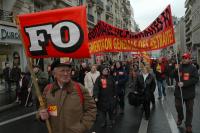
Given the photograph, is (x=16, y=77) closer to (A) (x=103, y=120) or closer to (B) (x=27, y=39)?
(A) (x=103, y=120)

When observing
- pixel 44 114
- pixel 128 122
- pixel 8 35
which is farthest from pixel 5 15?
pixel 44 114

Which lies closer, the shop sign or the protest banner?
the protest banner

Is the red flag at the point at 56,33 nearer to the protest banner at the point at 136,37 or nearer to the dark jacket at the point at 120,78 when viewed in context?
the protest banner at the point at 136,37

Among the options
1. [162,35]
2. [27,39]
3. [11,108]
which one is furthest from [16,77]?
[27,39]

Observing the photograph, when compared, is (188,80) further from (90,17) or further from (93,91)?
(90,17)

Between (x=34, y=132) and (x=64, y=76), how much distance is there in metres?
5.07

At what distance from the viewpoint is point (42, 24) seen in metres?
4.38

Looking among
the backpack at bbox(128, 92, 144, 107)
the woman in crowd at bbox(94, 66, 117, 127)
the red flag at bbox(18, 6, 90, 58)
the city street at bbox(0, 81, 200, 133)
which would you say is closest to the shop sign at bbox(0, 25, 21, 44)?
the city street at bbox(0, 81, 200, 133)

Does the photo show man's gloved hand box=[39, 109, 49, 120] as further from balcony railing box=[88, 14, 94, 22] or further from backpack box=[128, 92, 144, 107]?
balcony railing box=[88, 14, 94, 22]

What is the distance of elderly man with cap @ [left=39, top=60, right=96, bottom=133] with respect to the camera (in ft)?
13.1

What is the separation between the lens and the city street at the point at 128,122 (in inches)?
352

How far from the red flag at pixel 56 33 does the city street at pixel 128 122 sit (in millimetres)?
4750

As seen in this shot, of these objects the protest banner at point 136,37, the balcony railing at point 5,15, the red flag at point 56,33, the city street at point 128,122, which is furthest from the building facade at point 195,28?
the red flag at point 56,33

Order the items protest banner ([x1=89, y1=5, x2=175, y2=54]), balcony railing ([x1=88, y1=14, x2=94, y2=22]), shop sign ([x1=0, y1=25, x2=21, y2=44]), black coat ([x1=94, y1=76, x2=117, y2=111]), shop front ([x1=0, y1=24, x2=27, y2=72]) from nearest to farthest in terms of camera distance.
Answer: black coat ([x1=94, y1=76, x2=117, y2=111]) → protest banner ([x1=89, y1=5, x2=175, y2=54]) → shop sign ([x1=0, y1=25, x2=21, y2=44]) → shop front ([x1=0, y1=24, x2=27, y2=72]) → balcony railing ([x1=88, y1=14, x2=94, y2=22])
